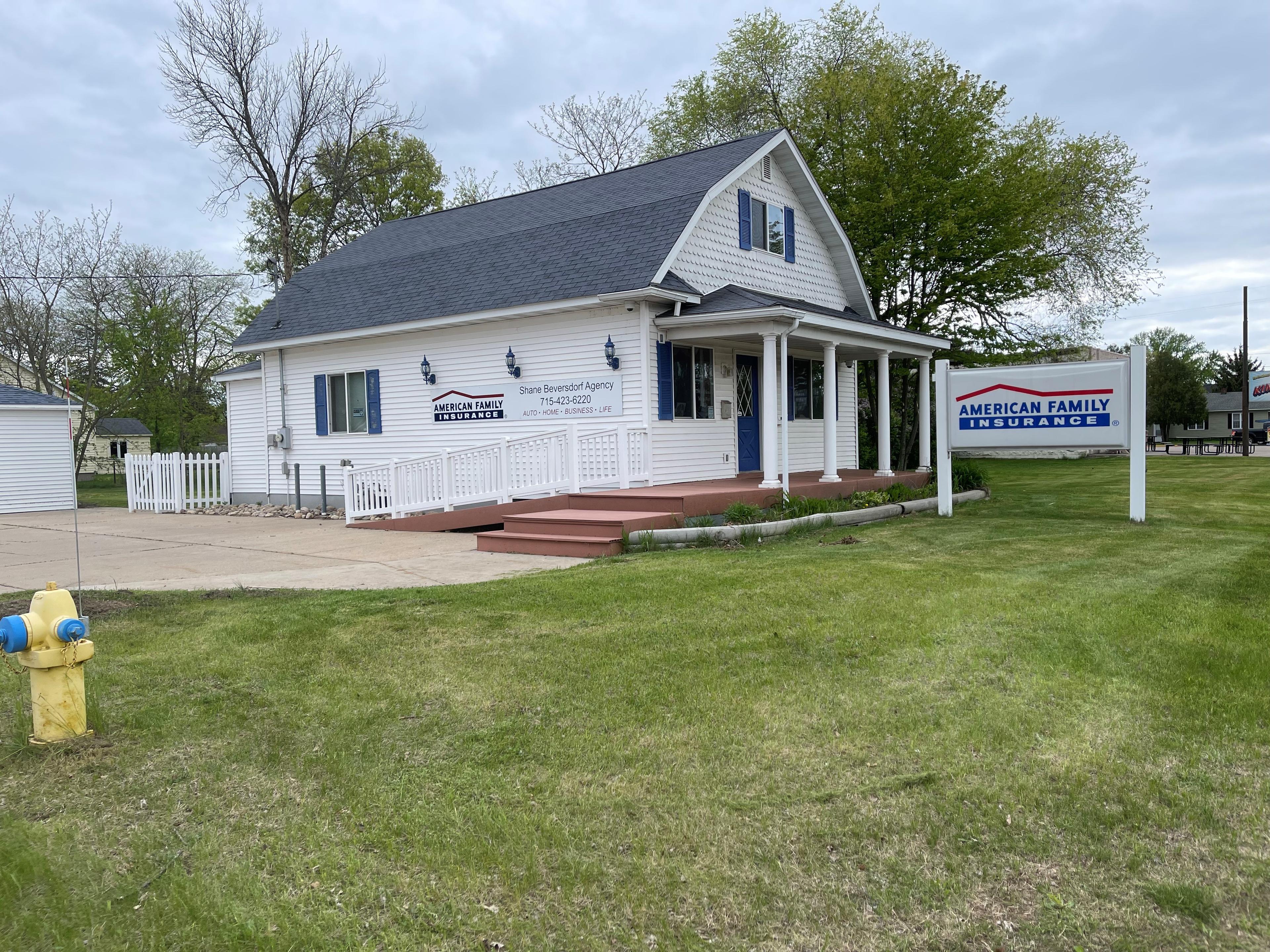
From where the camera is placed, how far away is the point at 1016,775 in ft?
11.6

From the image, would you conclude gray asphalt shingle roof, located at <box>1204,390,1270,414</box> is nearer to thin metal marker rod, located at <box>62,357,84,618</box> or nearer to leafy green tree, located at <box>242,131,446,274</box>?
leafy green tree, located at <box>242,131,446,274</box>

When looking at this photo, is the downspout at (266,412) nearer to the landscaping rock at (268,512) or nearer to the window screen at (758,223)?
the landscaping rock at (268,512)

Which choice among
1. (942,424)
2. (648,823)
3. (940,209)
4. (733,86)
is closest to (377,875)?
(648,823)

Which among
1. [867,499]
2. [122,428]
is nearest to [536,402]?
[867,499]

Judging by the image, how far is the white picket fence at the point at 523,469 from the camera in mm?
12695

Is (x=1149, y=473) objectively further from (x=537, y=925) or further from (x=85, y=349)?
(x=85, y=349)

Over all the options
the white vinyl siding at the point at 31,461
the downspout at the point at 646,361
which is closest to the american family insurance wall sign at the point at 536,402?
the downspout at the point at 646,361

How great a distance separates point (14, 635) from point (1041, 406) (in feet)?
40.0

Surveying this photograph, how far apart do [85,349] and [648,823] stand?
38.7 metres

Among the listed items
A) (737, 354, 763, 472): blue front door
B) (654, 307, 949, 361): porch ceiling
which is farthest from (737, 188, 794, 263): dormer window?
(737, 354, 763, 472): blue front door

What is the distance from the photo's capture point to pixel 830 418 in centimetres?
1432

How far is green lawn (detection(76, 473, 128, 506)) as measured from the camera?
2505cm

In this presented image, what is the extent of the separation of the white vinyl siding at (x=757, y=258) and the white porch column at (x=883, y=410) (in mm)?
2310

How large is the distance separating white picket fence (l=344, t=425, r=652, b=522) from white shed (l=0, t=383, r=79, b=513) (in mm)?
12781
